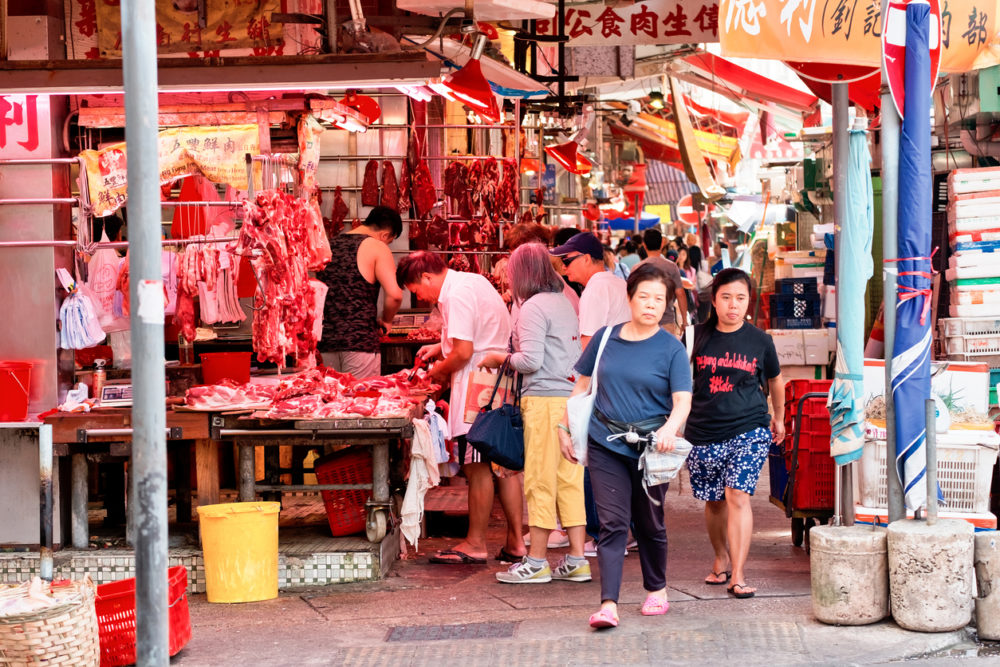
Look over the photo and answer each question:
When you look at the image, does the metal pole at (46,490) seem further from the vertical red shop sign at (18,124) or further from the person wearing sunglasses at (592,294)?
the person wearing sunglasses at (592,294)

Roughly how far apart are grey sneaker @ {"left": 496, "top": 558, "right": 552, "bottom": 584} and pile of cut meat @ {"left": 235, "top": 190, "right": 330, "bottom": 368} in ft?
7.28

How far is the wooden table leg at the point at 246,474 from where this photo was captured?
8.67 m

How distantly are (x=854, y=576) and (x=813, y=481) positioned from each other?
1.89 meters

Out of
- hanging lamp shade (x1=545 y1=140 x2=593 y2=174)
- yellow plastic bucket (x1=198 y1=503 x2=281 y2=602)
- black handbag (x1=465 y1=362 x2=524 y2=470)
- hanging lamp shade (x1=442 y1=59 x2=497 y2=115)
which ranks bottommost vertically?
yellow plastic bucket (x1=198 y1=503 x2=281 y2=602)

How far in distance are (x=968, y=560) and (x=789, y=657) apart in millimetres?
1105

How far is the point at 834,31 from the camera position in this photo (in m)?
7.57

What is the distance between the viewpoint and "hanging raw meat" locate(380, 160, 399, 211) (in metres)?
13.5

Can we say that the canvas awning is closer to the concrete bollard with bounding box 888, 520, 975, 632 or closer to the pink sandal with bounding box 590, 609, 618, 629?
the concrete bollard with bounding box 888, 520, 975, 632

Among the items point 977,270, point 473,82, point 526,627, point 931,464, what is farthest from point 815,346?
point 526,627

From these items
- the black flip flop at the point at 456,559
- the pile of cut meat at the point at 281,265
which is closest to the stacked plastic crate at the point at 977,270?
the black flip flop at the point at 456,559

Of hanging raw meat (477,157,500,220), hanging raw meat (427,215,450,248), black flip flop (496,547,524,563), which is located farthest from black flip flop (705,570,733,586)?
hanging raw meat (477,157,500,220)

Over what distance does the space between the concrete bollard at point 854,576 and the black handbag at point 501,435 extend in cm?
222

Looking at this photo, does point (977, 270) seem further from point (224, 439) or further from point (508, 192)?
point (508, 192)

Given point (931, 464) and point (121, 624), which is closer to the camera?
point (121, 624)
